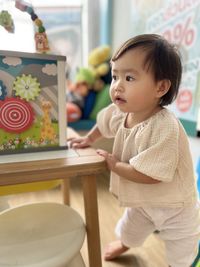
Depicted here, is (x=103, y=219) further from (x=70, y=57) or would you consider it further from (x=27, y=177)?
(x=70, y=57)

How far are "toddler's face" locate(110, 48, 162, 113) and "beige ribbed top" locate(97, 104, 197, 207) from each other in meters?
0.05

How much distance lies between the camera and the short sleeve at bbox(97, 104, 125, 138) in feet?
2.47

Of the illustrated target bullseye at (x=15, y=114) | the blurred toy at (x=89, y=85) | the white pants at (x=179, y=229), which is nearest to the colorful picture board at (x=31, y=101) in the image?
the illustrated target bullseye at (x=15, y=114)

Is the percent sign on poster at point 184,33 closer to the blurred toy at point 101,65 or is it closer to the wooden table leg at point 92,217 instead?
the blurred toy at point 101,65

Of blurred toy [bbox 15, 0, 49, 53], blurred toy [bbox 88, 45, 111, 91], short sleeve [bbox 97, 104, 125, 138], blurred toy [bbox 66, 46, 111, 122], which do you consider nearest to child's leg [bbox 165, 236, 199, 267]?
short sleeve [bbox 97, 104, 125, 138]

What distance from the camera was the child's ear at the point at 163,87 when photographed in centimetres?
60


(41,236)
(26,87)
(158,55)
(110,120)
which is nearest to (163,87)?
(158,55)

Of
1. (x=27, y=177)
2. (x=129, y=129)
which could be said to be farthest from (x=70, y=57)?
(x=27, y=177)

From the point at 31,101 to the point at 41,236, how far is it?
318 millimetres

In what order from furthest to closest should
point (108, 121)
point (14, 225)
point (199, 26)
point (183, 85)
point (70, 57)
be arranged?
1. point (70, 57)
2. point (183, 85)
3. point (199, 26)
4. point (108, 121)
5. point (14, 225)

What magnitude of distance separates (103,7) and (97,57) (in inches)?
15.2

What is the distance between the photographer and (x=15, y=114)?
58 cm

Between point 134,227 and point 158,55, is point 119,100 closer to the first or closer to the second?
point 158,55

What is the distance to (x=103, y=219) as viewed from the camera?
1222mm
